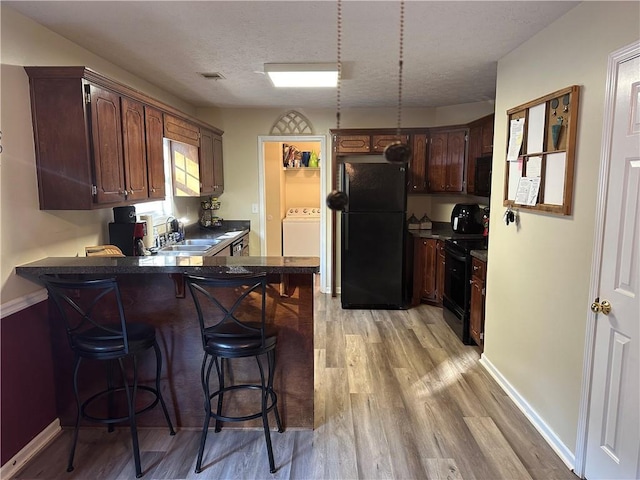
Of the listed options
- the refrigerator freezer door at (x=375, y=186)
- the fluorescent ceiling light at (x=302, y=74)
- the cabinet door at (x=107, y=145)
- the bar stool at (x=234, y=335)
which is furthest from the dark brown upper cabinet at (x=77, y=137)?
A: the refrigerator freezer door at (x=375, y=186)

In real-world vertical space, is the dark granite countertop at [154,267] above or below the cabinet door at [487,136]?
below

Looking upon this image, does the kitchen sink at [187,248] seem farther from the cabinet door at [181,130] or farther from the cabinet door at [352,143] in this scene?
the cabinet door at [352,143]

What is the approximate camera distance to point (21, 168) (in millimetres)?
2232

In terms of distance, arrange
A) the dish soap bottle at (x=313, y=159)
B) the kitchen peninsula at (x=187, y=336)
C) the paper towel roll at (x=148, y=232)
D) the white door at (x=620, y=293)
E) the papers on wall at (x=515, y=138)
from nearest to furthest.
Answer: the white door at (x=620, y=293), the kitchen peninsula at (x=187, y=336), the papers on wall at (x=515, y=138), the paper towel roll at (x=148, y=232), the dish soap bottle at (x=313, y=159)

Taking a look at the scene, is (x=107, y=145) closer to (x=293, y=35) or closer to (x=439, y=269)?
(x=293, y=35)

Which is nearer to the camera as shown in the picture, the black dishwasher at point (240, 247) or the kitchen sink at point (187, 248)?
the kitchen sink at point (187, 248)

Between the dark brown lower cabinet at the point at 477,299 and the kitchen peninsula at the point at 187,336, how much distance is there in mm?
1793

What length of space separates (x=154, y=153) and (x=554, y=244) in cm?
297

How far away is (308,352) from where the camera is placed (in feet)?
8.35

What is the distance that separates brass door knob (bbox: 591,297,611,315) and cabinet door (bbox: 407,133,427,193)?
3357 millimetres

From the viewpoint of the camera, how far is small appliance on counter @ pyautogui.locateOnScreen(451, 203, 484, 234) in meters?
4.59

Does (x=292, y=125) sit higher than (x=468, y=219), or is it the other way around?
(x=292, y=125)

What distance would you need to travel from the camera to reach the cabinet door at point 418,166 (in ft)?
16.9

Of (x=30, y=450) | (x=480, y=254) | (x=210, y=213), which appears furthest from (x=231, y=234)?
(x=30, y=450)
